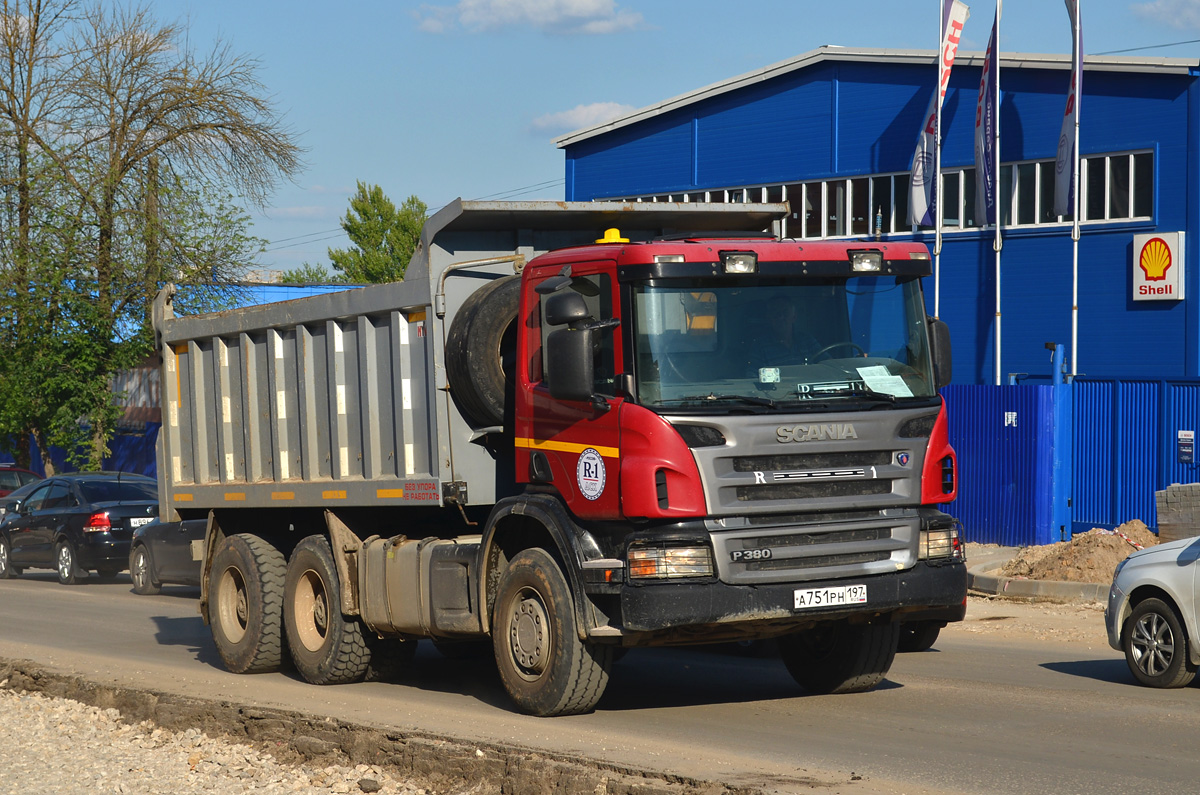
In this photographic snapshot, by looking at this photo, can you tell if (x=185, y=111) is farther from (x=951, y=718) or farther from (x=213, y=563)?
(x=951, y=718)

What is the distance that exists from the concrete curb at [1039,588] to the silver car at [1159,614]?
4.86 m

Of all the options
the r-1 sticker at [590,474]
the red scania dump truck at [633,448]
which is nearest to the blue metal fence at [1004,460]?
the red scania dump truck at [633,448]

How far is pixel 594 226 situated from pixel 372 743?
4012 mm

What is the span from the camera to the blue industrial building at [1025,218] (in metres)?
19.6

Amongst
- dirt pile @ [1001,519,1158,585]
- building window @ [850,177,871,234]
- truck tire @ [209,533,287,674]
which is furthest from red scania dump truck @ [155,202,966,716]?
building window @ [850,177,871,234]

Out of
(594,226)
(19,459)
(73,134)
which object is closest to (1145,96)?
(594,226)

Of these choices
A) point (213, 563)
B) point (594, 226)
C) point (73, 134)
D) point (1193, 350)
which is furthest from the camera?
point (73, 134)

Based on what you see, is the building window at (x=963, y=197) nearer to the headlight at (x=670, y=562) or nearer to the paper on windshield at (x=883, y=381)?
the paper on windshield at (x=883, y=381)

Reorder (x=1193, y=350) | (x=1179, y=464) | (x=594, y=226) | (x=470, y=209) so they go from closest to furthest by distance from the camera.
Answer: (x=470, y=209)
(x=594, y=226)
(x=1179, y=464)
(x=1193, y=350)

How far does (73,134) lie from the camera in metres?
32.3

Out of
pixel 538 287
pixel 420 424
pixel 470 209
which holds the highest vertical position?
pixel 470 209

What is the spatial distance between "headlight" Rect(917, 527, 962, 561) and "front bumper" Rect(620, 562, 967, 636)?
6 cm

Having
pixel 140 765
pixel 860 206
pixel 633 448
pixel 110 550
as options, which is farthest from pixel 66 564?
pixel 860 206

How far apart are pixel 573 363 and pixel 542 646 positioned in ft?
5.67
